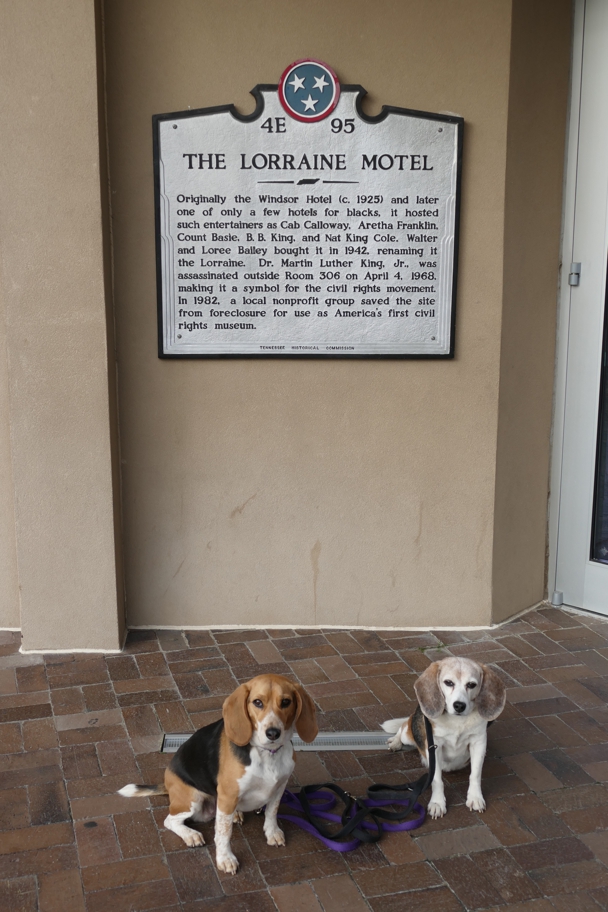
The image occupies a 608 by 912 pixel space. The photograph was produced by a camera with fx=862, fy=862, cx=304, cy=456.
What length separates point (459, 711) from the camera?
10.9 feet

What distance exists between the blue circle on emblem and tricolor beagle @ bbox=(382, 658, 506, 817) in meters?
3.07

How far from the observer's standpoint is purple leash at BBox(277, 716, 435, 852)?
Answer: 3.31 metres

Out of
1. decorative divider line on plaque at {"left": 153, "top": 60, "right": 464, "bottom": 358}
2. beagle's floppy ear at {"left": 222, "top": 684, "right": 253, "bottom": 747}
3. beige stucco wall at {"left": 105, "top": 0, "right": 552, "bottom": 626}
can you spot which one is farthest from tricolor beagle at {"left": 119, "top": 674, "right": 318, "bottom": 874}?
decorative divider line on plaque at {"left": 153, "top": 60, "right": 464, "bottom": 358}

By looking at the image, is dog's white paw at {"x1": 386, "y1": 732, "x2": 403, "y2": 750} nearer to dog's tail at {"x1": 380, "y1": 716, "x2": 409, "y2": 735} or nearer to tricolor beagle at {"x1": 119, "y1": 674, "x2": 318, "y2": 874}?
dog's tail at {"x1": 380, "y1": 716, "x2": 409, "y2": 735}

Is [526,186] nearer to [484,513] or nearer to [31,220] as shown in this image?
[484,513]

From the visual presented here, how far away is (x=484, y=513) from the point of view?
5.20 m

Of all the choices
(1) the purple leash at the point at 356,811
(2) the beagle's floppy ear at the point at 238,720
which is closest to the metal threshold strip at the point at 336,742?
(1) the purple leash at the point at 356,811

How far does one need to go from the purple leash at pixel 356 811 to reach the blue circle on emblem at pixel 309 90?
3.27m

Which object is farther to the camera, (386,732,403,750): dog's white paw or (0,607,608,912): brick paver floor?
Answer: (386,732,403,750): dog's white paw

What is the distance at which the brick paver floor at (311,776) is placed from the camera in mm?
3062

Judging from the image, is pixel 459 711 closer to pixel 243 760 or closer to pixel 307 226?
pixel 243 760

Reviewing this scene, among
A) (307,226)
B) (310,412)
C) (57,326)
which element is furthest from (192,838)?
(307,226)

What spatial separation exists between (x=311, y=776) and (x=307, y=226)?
9.59 feet

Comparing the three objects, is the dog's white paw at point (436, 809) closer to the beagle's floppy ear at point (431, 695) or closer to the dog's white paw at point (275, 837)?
the beagle's floppy ear at point (431, 695)
